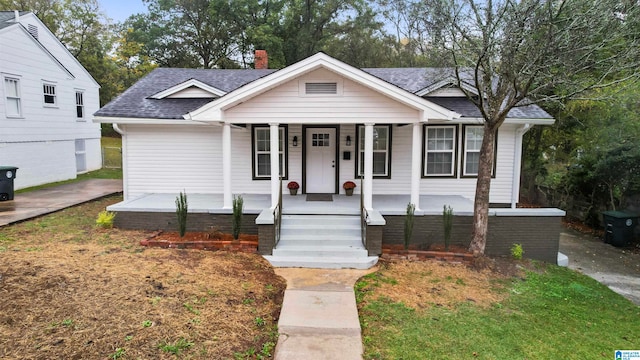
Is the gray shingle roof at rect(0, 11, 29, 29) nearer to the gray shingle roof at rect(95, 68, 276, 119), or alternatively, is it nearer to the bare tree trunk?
the gray shingle roof at rect(95, 68, 276, 119)

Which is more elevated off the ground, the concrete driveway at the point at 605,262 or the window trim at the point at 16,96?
the window trim at the point at 16,96

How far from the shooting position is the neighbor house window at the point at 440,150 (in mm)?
11812

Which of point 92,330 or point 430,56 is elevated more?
point 430,56

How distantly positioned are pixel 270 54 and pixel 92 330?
26947mm

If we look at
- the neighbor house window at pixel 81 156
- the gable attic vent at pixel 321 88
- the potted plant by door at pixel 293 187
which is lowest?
the potted plant by door at pixel 293 187

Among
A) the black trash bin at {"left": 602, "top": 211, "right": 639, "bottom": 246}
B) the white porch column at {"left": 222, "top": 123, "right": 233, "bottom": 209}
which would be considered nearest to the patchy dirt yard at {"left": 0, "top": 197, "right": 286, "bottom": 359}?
the white porch column at {"left": 222, "top": 123, "right": 233, "bottom": 209}

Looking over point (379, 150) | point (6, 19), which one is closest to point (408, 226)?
point (379, 150)

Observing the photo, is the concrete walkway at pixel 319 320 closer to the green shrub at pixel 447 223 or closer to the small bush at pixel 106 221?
the green shrub at pixel 447 223

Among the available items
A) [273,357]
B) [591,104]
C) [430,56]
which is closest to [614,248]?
[591,104]

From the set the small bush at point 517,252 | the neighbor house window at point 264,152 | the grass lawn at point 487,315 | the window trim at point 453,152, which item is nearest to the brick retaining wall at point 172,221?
the neighbor house window at point 264,152

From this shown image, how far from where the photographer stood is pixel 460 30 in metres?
7.90

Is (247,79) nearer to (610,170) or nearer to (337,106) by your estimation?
(337,106)

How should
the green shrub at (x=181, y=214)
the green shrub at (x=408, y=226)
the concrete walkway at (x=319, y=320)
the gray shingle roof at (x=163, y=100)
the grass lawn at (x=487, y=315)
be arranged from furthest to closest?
the gray shingle roof at (x=163, y=100) < the green shrub at (x=181, y=214) < the green shrub at (x=408, y=226) < the grass lawn at (x=487, y=315) < the concrete walkway at (x=319, y=320)

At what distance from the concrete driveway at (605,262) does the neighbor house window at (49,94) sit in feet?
65.2
